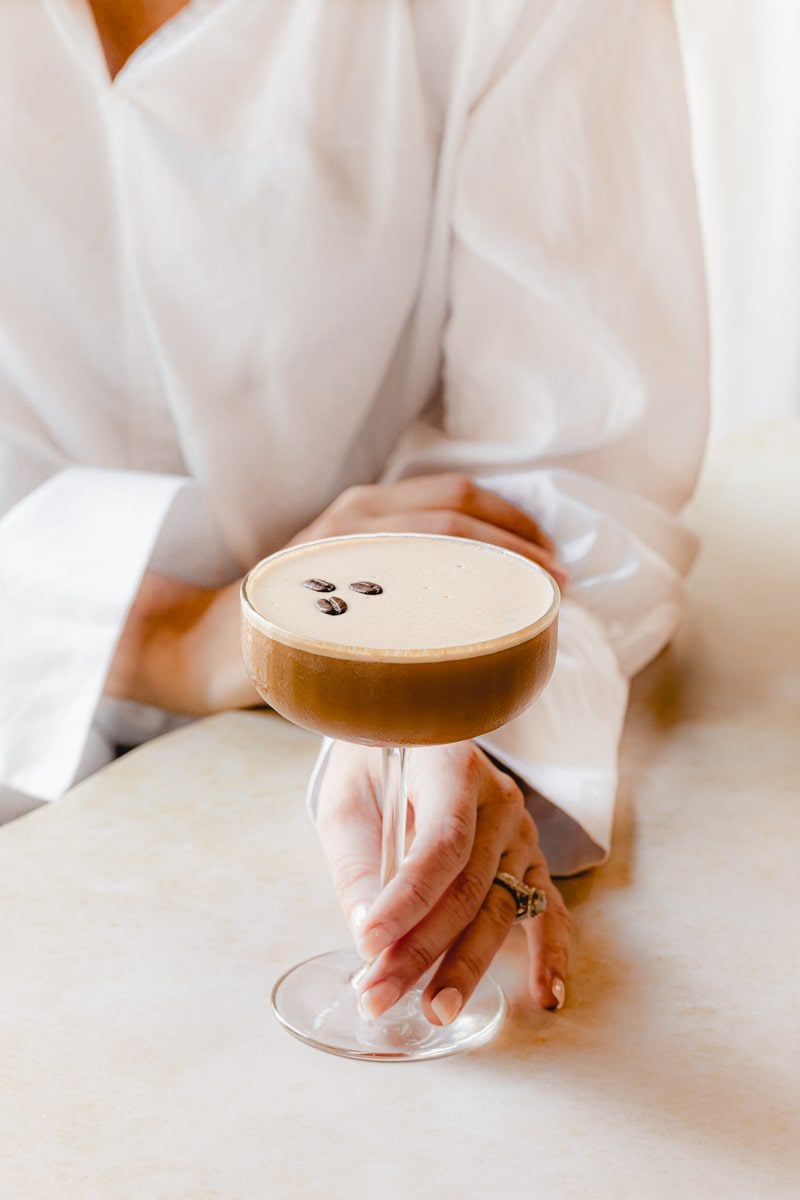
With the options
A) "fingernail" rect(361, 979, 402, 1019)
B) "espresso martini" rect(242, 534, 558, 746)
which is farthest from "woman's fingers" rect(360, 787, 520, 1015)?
"espresso martini" rect(242, 534, 558, 746)

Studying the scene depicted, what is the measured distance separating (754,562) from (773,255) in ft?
4.90

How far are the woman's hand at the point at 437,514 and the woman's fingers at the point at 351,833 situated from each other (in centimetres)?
27

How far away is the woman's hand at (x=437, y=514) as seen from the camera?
1.09 m

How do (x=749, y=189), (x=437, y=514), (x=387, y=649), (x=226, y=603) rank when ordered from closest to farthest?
(x=387, y=649) < (x=437, y=514) < (x=226, y=603) < (x=749, y=189)

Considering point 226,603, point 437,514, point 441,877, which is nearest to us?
point 441,877

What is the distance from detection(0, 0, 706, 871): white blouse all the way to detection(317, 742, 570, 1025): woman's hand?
29 centimetres

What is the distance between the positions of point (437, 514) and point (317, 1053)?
1.68 ft

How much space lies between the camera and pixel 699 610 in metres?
1.41

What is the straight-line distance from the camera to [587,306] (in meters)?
1.23

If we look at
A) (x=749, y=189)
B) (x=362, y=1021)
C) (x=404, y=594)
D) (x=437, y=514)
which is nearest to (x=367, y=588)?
(x=404, y=594)

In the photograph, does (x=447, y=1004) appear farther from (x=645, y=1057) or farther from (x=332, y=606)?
(x=332, y=606)

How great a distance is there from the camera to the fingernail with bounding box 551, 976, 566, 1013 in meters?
0.74

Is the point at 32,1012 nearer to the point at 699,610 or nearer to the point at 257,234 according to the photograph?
the point at 257,234

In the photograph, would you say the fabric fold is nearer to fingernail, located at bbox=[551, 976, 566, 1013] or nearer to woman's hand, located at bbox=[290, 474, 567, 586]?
woman's hand, located at bbox=[290, 474, 567, 586]
